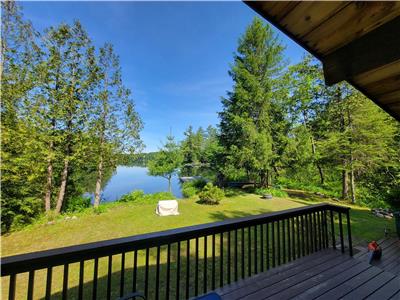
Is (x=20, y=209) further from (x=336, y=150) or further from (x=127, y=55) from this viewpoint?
(x=336, y=150)

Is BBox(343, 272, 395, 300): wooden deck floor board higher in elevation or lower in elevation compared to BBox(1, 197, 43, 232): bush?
higher

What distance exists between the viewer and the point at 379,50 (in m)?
1.03

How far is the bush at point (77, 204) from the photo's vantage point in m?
8.70

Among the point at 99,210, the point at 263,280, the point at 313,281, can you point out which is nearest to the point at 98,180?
the point at 99,210

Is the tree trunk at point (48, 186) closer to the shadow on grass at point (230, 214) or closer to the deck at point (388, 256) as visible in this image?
the shadow on grass at point (230, 214)

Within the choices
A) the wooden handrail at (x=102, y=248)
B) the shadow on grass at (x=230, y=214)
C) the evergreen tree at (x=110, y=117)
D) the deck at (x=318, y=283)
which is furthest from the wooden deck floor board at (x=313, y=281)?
the evergreen tree at (x=110, y=117)

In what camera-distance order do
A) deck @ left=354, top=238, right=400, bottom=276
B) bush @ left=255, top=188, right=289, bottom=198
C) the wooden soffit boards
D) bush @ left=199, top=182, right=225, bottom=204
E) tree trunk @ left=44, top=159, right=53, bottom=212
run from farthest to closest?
bush @ left=255, top=188, right=289, bottom=198, bush @ left=199, top=182, right=225, bottom=204, tree trunk @ left=44, top=159, right=53, bottom=212, deck @ left=354, top=238, right=400, bottom=276, the wooden soffit boards

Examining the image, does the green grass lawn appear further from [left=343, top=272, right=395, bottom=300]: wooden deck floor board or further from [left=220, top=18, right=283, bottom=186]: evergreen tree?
[left=220, top=18, right=283, bottom=186]: evergreen tree

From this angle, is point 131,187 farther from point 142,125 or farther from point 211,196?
point 211,196

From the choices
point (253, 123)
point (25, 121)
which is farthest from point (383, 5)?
point (253, 123)

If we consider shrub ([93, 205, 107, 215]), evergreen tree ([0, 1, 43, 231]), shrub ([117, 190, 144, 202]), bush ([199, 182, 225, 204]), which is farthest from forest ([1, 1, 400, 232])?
bush ([199, 182, 225, 204])

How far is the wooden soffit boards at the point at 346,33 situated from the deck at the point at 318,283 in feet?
6.71

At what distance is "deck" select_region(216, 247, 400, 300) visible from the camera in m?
1.84

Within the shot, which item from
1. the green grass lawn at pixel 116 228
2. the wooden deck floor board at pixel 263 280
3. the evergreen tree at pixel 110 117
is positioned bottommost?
the green grass lawn at pixel 116 228
